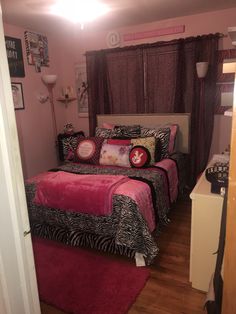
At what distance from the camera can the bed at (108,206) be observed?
2.17 meters

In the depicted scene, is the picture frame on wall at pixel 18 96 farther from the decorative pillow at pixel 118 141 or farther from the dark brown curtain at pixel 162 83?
the decorative pillow at pixel 118 141

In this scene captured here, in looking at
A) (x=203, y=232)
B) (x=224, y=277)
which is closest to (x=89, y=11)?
(x=203, y=232)

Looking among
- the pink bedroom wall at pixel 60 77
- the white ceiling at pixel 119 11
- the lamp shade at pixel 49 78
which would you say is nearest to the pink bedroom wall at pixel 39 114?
A: the pink bedroom wall at pixel 60 77

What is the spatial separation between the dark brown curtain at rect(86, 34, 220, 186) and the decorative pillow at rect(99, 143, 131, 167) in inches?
38.0

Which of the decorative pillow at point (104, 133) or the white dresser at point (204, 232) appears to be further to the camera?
the decorative pillow at point (104, 133)

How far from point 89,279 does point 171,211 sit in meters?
1.45

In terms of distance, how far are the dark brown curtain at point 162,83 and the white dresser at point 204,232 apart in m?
1.76

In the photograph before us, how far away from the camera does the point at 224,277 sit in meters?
1.26

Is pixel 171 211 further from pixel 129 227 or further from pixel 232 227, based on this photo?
pixel 232 227

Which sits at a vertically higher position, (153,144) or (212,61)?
(212,61)

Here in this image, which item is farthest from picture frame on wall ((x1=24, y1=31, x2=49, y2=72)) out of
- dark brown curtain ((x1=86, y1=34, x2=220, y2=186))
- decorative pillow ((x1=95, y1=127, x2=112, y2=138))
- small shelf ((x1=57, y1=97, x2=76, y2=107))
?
decorative pillow ((x1=95, y1=127, x2=112, y2=138))

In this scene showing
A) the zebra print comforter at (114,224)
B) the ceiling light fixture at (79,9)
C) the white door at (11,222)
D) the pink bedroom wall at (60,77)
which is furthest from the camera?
the pink bedroom wall at (60,77)

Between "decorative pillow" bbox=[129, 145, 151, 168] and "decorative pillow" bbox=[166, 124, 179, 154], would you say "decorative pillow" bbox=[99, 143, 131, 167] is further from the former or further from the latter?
"decorative pillow" bbox=[166, 124, 179, 154]

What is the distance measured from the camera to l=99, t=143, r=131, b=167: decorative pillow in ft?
10.1
